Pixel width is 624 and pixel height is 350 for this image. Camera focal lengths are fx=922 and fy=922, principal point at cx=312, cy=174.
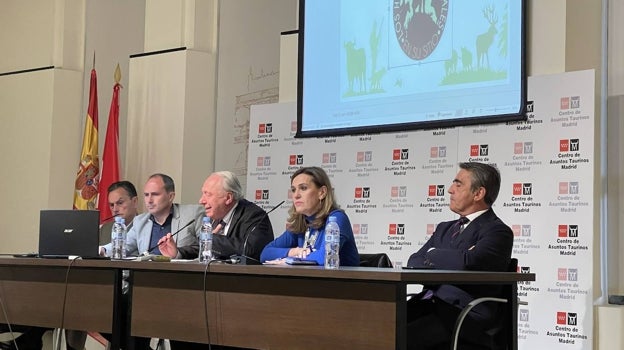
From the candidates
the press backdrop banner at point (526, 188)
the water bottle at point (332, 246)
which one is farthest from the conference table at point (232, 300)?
Answer: the press backdrop banner at point (526, 188)

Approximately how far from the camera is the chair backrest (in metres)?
3.93

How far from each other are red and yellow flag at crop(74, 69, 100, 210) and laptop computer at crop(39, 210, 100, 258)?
2.77m

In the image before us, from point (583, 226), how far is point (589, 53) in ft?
3.47

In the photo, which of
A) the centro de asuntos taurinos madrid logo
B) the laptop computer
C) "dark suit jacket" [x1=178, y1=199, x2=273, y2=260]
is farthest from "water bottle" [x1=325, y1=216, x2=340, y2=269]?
the centro de asuntos taurinos madrid logo

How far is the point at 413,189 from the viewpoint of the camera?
18.0 ft

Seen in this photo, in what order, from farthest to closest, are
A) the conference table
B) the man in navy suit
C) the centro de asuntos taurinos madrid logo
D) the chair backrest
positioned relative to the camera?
1. the centro de asuntos taurinos madrid logo
2. the chair backrest
3. the man in navy suit
4. the conference table

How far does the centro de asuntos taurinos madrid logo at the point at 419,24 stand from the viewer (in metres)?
5.49

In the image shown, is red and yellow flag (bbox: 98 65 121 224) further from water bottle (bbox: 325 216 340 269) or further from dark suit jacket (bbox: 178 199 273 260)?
water bottle (bbox: 325 216 340 269)

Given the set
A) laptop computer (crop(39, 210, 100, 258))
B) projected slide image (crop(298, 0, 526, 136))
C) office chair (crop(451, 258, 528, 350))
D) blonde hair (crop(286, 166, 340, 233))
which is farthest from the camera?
projected slide image (crop(298, 0, 526, 136))

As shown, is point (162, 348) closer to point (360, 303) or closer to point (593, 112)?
point (360, 303)

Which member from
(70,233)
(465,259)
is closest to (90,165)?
(70,233)

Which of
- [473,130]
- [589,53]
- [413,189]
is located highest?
[589,53]

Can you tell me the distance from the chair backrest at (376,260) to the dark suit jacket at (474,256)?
11cm

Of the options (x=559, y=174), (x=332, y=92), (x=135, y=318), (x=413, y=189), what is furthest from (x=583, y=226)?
(x=135, y=318)
